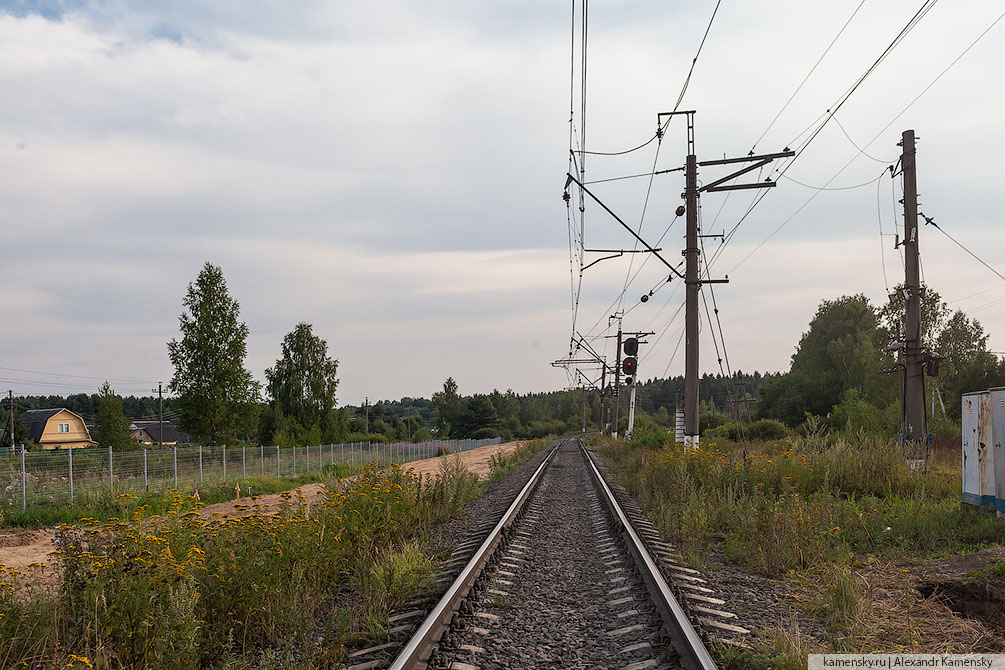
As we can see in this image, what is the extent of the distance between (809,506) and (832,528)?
1285 millimetres

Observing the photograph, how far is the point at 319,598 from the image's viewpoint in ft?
21.4

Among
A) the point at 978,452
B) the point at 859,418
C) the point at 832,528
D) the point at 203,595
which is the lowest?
the point at 859,418

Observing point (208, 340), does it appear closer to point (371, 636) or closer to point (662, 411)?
point (371, 636)

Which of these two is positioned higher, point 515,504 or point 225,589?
point 225,589

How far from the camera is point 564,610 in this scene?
645 centimetres

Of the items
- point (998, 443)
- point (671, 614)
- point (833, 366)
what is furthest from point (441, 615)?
point (833, 366)

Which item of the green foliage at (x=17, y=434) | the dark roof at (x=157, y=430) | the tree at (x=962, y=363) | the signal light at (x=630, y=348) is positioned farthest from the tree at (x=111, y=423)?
the dark roof at (x=157, y=430)

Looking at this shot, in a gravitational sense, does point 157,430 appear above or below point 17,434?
below

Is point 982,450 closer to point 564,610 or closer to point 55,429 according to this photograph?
point 564,610

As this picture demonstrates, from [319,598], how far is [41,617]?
219 cm

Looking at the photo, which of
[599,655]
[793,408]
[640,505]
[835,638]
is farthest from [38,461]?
[793,408]

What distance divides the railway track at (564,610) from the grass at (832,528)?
1.91ft

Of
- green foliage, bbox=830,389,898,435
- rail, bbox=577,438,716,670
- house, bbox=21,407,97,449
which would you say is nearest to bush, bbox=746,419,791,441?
green foliage, bbox=830,389,898,435

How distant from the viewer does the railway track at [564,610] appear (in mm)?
4996
